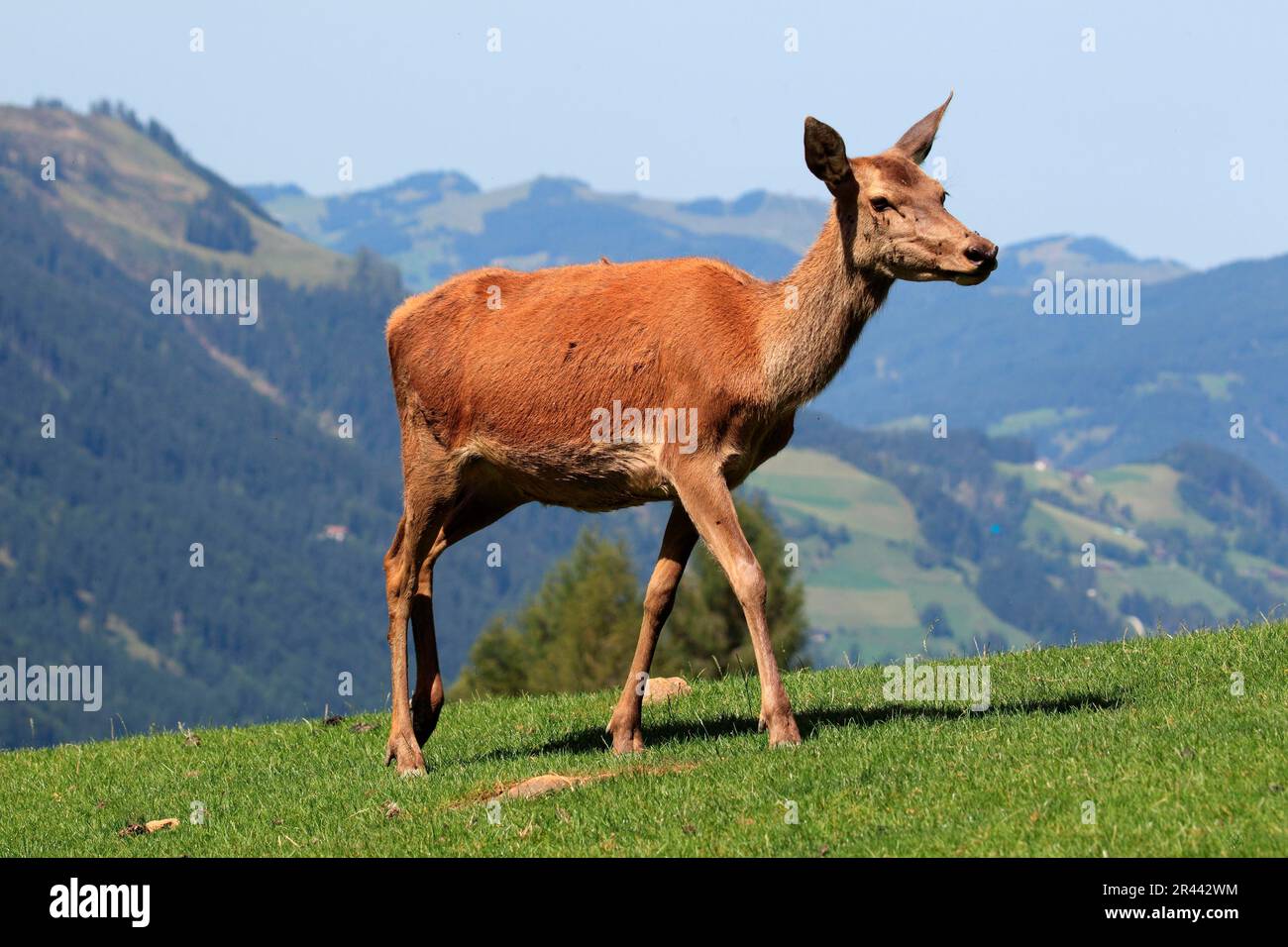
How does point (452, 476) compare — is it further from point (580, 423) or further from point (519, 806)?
point (519, 806)

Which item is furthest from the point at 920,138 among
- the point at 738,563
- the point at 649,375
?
the point at 738,563

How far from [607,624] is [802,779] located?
308ft

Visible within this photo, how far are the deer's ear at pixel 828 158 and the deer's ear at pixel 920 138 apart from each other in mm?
872

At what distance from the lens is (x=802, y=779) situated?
10.6m

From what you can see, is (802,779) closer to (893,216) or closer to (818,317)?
(818,317)

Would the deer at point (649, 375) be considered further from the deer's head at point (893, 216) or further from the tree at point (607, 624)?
the tree at point (607, 624)

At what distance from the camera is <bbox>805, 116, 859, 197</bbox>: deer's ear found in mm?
12148

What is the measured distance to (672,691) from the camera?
16.5m

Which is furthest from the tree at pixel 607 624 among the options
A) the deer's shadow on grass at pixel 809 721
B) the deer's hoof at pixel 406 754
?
the deer's hoof at pixel 406 754

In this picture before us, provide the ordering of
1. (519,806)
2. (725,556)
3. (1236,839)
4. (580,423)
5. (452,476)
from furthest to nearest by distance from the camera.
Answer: (452,476), (580,423), (725,556), (519,806), (1236,839)

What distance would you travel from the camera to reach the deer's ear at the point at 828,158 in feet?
39.9

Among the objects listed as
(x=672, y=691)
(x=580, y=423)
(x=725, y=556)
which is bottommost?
(x=672, y=691)
